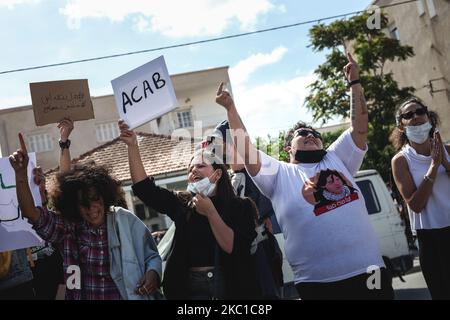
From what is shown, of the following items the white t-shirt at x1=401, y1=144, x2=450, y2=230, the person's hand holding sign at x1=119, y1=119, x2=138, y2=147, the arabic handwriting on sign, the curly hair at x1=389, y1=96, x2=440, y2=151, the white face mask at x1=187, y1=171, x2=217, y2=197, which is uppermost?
the arabic handwriting on sign

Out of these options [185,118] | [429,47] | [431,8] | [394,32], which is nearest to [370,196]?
[431,8]

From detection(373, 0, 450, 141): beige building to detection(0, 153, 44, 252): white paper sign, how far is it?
19712 millimetres

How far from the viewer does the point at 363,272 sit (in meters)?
2.68

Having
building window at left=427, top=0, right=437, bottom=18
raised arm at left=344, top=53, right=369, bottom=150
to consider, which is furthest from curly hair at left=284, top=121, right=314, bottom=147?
building window at left=427, top=0, right=437, bottom=18

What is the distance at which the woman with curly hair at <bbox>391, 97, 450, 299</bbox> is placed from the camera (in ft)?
10.3

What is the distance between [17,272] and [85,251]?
72cm

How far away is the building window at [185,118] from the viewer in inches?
1173

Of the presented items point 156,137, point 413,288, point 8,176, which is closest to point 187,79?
point 156,137

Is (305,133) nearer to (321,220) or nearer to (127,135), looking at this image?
(321,220)

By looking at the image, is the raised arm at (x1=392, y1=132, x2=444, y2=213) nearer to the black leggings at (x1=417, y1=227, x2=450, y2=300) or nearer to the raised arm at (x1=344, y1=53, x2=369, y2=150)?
the black leggings at (x1=417, y1=227, x2=450, y2=300)

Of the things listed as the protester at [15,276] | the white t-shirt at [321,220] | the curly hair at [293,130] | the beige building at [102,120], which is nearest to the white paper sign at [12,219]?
the protester at [15,276]

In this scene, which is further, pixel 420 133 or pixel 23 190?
pixel 420 133

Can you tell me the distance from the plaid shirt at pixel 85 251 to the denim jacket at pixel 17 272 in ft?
1.77

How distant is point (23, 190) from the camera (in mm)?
2697
